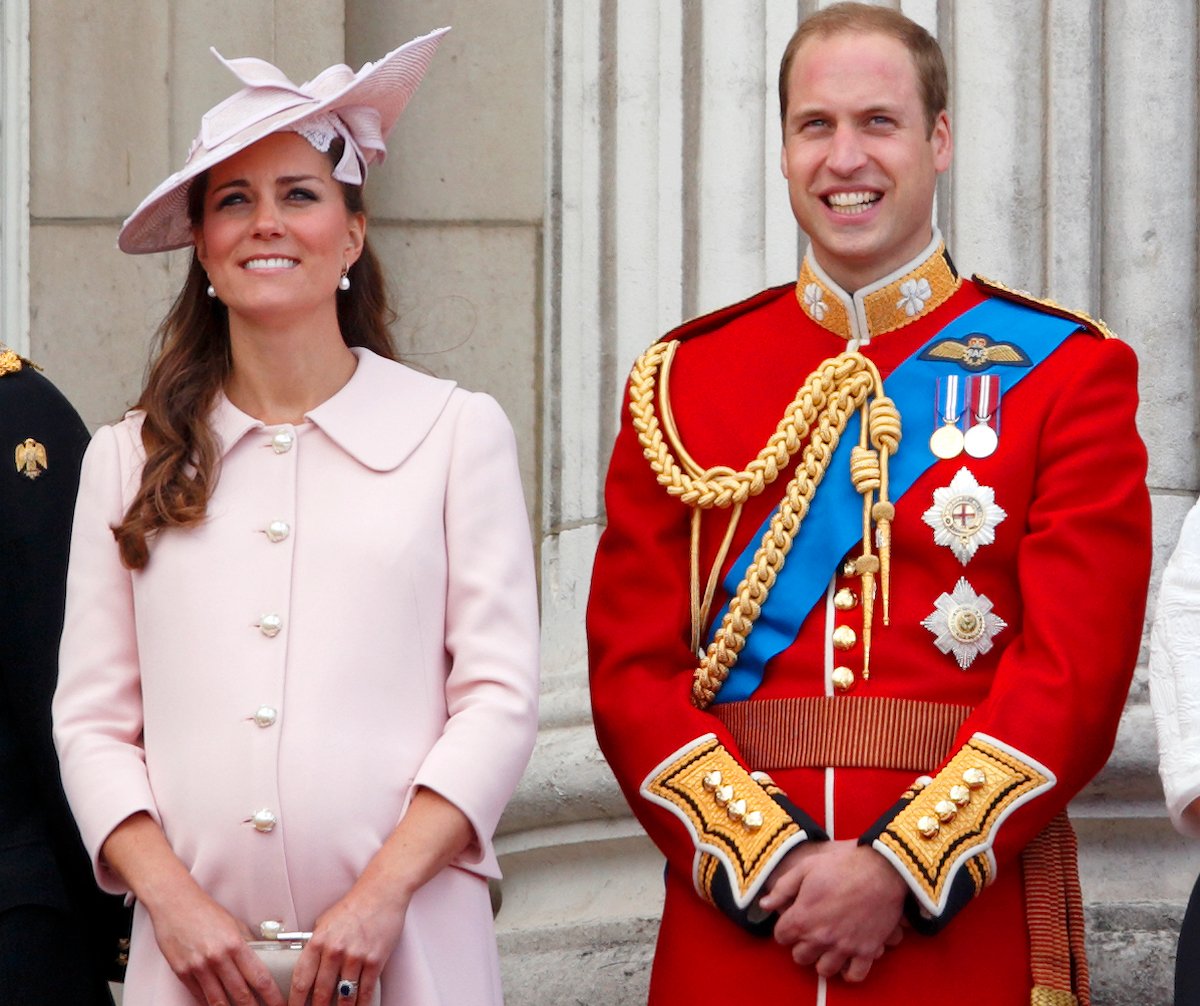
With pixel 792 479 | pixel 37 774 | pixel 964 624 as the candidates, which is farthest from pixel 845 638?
pixel 37 774

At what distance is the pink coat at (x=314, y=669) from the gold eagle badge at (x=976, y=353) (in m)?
0.67

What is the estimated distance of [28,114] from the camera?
5.84 metres

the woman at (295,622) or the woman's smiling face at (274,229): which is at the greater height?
the woman's smiling face at (274,229)

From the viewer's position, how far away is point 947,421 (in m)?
3.75

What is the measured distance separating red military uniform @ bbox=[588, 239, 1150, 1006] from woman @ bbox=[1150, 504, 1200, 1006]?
183 mm

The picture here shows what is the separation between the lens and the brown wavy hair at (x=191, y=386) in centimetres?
362

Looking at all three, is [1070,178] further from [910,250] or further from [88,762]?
[88,762]

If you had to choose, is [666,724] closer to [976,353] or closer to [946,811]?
[946,811]

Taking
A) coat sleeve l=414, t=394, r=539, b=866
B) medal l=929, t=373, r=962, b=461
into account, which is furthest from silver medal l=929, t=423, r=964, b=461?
coat sleeve l=414, t=394, r=539, b=866

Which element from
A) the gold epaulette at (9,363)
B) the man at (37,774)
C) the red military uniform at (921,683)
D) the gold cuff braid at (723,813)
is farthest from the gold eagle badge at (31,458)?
the gold cuff braid at (723,813)

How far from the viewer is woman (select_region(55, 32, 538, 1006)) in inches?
136

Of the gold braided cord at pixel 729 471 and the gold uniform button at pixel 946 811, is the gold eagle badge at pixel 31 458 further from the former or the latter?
the gold uniform button at pixel 946 811

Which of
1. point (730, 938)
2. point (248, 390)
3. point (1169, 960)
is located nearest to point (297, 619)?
point (248, 390)

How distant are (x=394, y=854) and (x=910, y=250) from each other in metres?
1.24
